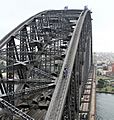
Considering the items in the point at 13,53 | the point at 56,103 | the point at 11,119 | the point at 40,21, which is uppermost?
the point at 40,21

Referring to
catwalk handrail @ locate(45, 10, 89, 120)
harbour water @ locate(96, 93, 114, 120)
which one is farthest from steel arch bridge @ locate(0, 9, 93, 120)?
harbour water @ locate(96, 93, 114, 120)

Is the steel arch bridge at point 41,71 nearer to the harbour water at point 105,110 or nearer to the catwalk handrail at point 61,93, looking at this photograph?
the catwalk handrail at point 61,93

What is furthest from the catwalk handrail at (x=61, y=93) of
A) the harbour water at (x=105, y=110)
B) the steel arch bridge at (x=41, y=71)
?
the harbour water at (x=105, y=110)

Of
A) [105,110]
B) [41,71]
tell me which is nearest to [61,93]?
[41,71]

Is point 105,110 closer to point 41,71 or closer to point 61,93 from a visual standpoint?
point 41,71

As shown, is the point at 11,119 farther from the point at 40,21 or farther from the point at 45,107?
the point at 40,21

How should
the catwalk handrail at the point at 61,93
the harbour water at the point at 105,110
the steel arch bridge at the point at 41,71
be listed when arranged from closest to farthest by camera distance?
the catwalk handrail at the point at 61,93 → the steel arch bridge at the point at 41,71 → the harbour water at the point at 105,110

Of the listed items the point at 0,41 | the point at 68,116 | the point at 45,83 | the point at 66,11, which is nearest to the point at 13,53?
the point at 0,41

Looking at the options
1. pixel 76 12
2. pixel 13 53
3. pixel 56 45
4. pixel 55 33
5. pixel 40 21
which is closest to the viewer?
pixel 13 53
